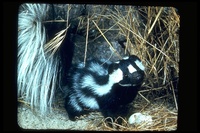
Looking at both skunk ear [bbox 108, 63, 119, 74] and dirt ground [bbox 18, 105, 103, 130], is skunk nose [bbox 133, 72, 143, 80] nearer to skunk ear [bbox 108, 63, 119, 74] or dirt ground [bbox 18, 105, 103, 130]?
skunk ear [bbox 108, 63, 119, 74]

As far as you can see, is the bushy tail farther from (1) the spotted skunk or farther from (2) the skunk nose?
(2) the skunk nose

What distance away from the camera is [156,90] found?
86.9 inches

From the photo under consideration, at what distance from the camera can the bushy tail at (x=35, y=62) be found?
2166 mm

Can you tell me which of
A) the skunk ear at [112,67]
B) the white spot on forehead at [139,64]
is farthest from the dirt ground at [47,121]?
the white spot on forehead at [139,64]

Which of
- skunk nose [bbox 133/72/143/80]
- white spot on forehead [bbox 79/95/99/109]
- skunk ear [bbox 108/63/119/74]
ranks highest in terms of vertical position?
skunk ear [bbox 108/63/119/74]

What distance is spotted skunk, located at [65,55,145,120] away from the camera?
7.14ft

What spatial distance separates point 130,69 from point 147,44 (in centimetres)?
16

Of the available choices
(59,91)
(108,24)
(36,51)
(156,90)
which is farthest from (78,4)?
(156,90)

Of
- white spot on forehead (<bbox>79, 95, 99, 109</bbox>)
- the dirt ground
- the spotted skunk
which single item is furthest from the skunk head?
the dirt ground

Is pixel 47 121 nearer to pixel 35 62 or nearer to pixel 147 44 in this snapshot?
pixel 35 62

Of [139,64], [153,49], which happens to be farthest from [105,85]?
[153,49]

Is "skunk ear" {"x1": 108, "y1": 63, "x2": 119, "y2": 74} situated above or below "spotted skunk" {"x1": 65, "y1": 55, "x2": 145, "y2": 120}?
above

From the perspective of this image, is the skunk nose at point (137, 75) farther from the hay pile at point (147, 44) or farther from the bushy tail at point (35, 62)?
the bushy tail at point (35, 62)
